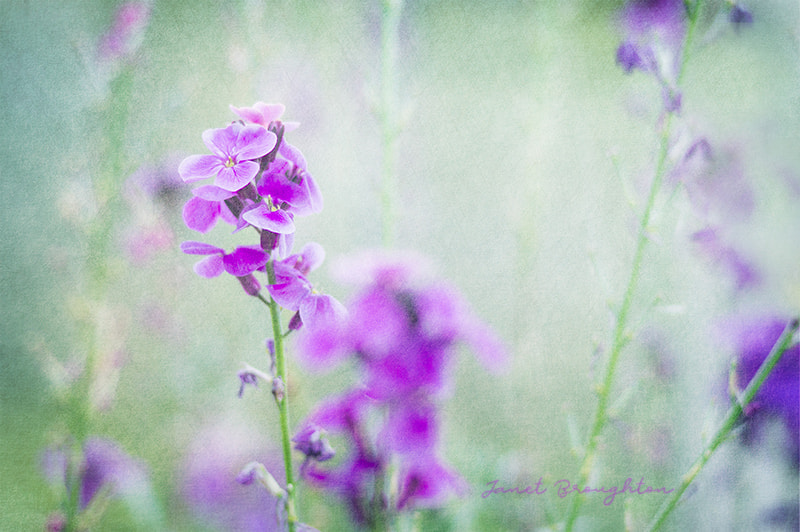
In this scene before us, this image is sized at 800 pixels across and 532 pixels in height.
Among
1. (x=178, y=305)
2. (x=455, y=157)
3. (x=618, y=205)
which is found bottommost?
(x=178, y=305)

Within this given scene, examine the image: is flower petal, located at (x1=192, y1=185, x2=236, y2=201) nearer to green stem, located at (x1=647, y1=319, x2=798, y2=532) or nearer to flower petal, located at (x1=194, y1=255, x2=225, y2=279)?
flower petal, located at (x1=194, y1=255, x2=225, y2=279)

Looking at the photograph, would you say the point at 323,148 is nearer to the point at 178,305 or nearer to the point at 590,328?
the point at 178,305

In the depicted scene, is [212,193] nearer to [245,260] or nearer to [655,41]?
[245,260]

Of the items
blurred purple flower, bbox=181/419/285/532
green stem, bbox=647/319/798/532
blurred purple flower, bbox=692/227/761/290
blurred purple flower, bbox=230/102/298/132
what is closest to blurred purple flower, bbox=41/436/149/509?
blurred purple flower, bbox=181/419/285/532

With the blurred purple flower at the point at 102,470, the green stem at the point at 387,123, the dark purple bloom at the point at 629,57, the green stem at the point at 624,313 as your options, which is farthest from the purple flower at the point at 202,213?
the blurred purple flower at the point at 102,470

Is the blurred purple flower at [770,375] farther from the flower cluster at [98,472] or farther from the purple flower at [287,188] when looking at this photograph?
the flower cluster at [98,472]

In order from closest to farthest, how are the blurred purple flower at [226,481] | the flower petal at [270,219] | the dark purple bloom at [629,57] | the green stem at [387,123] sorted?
the flower petal at [270,219]
the dark purple bloom at [629,57]
the green stem at [387,123]
the blurred purple flower at [226,481]

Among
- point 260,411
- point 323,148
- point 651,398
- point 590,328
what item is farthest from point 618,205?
point 260,411
